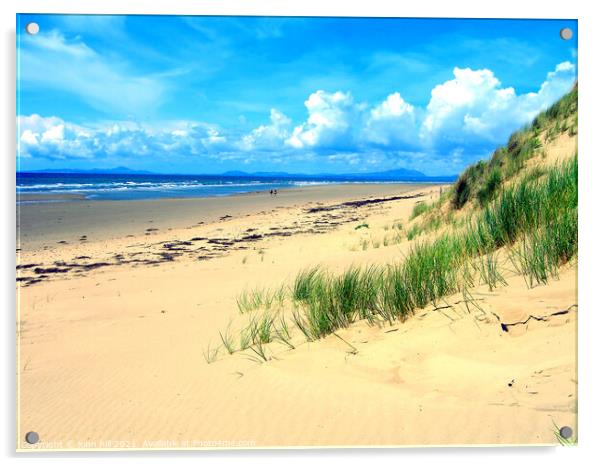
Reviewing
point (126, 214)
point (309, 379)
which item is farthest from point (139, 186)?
point (309, 379)

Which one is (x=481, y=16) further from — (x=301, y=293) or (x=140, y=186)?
(x=140, y=186)

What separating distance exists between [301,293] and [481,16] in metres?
2.86

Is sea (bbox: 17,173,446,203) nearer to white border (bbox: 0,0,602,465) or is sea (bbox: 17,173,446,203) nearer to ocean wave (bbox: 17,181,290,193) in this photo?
ocean wave (bbox: 17,181,290,193)

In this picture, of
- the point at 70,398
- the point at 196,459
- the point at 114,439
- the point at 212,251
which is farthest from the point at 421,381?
the point at 212,251

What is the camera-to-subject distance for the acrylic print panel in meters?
3.02

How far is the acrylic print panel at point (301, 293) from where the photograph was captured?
9.90 feet

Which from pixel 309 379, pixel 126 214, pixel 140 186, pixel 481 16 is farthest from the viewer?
pixel 140 186

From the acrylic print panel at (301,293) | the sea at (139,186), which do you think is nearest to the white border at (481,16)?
the acrylic print panel at (301,293)

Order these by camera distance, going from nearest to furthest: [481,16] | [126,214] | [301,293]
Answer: [481,16], [301,293], [126,214]

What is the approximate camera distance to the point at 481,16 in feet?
12.3

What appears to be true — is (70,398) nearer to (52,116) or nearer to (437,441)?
(52,116)

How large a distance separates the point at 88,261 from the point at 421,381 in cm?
601

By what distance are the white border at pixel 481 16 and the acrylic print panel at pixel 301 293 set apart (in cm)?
9

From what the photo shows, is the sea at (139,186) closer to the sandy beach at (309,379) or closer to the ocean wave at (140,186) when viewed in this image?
the ocean wave at (140,186)
